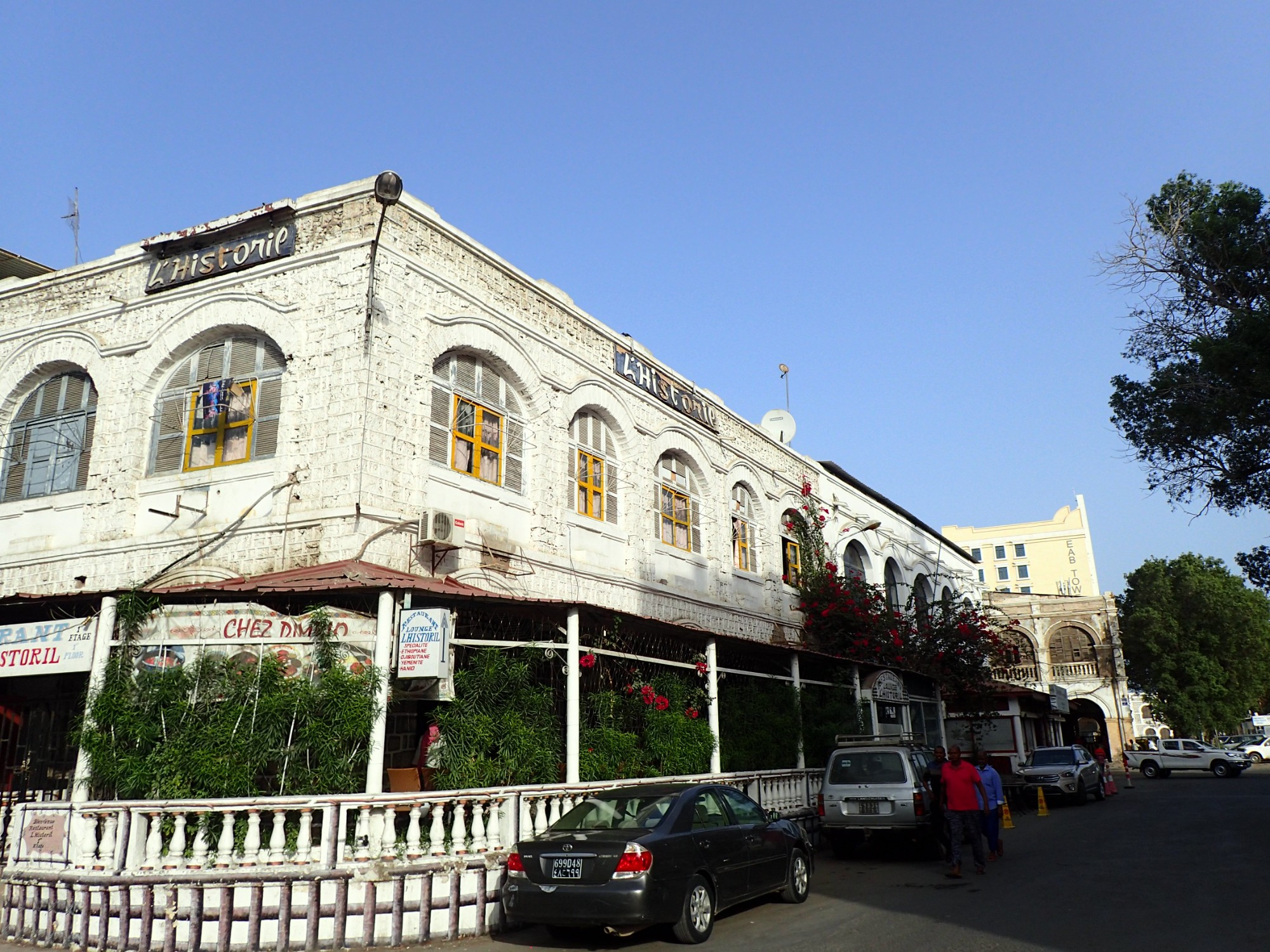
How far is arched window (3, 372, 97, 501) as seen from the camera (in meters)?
15.1

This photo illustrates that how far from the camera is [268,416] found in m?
13.6

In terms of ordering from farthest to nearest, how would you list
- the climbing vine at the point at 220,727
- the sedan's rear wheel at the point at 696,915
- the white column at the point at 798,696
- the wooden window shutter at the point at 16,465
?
the white column at the point at 798,696 → the wooden window shutter at the point at 16,465 → the climbing vine at the point at 220,727 → the sedan's rear wheel at the point at 696,915

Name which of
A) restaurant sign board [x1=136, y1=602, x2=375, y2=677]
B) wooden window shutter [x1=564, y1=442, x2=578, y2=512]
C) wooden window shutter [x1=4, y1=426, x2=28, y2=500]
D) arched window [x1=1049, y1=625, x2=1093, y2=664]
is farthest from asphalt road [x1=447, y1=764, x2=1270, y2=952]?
arched window [x1=1049, y1=625, x2=1093, y2=664]

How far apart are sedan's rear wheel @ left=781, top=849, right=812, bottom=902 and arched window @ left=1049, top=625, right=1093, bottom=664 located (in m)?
48.0

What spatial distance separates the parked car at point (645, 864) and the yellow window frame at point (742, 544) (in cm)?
1147

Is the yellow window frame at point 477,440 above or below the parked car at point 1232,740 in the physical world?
above

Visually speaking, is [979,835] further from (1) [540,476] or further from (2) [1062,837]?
(1) [540,476]

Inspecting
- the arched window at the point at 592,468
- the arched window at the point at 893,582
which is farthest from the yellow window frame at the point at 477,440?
the arched window at the point at 893,582

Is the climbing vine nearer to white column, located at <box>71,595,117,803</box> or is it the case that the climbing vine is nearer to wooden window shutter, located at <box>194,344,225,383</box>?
white column, located at <box>71,595,117,803</box>

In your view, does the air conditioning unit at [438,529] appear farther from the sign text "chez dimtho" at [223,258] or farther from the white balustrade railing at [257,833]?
the sign text "chez dimtho" at [223,258]

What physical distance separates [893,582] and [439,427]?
70.1 ft

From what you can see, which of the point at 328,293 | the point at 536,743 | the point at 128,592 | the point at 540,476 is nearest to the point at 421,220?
the point at 328,293

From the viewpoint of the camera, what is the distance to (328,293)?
13516 millimetres

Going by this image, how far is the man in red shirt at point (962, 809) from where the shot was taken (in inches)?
486
